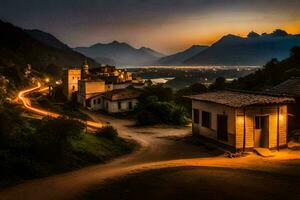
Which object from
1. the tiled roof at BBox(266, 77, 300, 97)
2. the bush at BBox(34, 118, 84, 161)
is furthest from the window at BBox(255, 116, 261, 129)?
the bush at BBox(34, 118, 84, 161)

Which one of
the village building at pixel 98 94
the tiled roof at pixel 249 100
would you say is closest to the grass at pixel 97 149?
the tiled roof at pixel 249 100

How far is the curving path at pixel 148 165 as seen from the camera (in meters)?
13.0

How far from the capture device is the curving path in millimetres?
12961

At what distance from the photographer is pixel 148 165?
18844 mm

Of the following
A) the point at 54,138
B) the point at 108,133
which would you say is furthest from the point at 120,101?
the point at 54,138

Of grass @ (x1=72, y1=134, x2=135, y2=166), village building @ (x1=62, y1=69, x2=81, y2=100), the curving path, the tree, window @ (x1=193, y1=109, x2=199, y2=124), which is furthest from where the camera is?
village building @ (x1=62, y1=69, x2=81, y2=100)

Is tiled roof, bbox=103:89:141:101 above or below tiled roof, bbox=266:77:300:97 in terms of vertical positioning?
below

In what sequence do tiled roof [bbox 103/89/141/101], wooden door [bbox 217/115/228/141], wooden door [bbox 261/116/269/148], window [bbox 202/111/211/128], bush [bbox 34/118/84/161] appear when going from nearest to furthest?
bush [bbox 34/118/84/161] < wooden door [bbox 261/116/269/148] < wooden door [bbox 217/115/228/141] < window [bbox 202/111/211/128] < tiled roof [bbox 103/89/141/101]

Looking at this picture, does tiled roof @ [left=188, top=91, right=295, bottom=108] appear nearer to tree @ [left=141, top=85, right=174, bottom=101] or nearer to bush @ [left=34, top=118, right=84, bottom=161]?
bush @ [left=34, top=118, right=84, bottom=161]

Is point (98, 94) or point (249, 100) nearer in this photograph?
point (249, 100)

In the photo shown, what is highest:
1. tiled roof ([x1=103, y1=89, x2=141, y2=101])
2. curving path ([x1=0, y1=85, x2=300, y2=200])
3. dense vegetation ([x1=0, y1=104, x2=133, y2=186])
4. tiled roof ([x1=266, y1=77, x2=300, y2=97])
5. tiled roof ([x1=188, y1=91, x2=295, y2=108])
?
tiled roof ([x1=266, y1=77, x2=300, y2=97])

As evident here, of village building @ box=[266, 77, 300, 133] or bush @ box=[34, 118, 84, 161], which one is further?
village building @ box=[266, 77, 300, 133]

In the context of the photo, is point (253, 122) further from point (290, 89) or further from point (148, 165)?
point (148, 165)

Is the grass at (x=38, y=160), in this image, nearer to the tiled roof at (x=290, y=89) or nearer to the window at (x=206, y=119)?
the window at (x=206, y=119)
